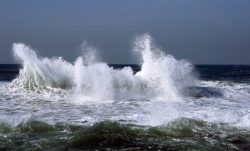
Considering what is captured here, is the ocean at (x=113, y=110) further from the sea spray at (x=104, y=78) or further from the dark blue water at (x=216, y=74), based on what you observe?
the dark blue water at (x=216, y=74)

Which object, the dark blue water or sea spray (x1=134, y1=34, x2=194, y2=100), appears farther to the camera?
the dark blue water

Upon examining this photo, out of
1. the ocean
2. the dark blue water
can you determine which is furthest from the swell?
the dark blue water

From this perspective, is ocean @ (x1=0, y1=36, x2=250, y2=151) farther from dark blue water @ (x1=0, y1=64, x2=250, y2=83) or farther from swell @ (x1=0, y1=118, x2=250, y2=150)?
dark blue water @ (x1=0, y1=64, x2=250, y2=83)

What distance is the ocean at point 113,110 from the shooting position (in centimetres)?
682

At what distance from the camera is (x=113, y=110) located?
11047mm

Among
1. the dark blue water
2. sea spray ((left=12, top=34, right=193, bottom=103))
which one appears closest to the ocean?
sea spray ((left=12, top=34, right=193, bottom=103))

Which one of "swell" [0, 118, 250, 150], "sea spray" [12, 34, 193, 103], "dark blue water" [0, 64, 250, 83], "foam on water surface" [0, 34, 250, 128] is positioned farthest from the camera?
"dark blue water" [0, 64, 250, 83]

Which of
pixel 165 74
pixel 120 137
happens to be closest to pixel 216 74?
pixel 165 74

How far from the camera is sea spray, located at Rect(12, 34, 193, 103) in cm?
1512

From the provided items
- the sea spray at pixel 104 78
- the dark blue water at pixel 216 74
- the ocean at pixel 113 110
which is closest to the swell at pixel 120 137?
the ocean at pixel 113 110

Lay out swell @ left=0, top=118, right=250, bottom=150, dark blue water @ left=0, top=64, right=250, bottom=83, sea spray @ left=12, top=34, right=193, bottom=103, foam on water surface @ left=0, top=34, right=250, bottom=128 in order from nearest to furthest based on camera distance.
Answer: swell @ left=0, top=118, right=250, bottom=150 → foam on water surface @ left=0, top=34, right=250, bottom=128 → sea spray @ left=12, top=34, right=193, bottom=103 → dark blue water @ left=0, top=64, right=250, bottom=83

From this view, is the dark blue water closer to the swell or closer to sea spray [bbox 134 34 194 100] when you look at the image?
sea spray [bbox 134 34 194 100]

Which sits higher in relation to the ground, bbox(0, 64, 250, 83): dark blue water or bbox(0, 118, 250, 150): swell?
bbox(0, 64, 250, 83): dark blue water

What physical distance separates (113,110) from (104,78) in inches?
198
